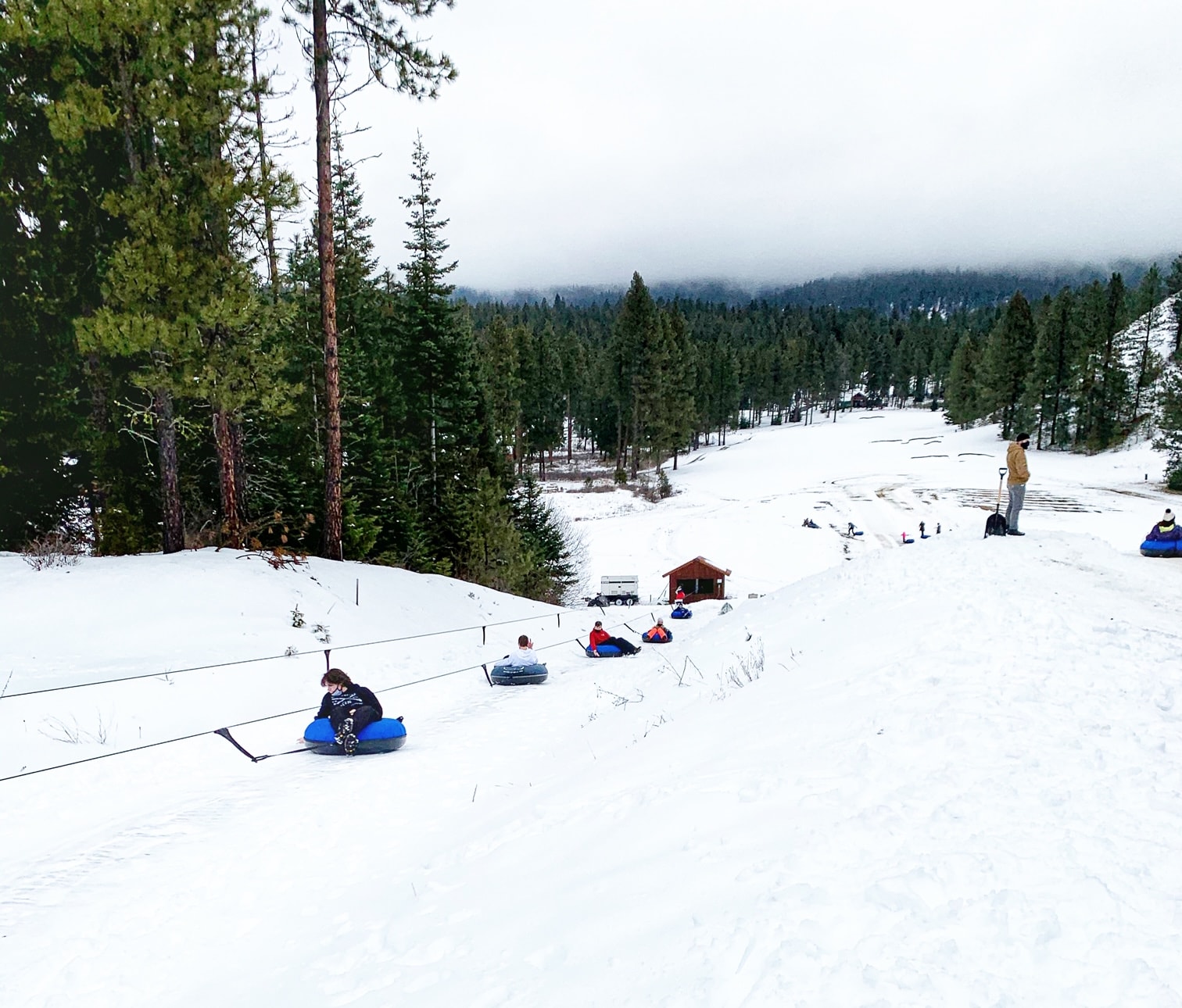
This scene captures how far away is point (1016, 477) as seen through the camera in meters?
14.1

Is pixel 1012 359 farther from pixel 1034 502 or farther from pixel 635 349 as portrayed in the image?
pixel 635 349

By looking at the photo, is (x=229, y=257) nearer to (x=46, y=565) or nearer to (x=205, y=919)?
(x=46, y=565)

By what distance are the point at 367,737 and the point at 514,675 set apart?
200 inches

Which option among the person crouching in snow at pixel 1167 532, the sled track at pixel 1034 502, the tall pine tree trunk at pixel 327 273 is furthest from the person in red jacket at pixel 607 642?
the sled track at pixel 1034 502

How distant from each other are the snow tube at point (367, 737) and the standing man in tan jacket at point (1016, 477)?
1304 centimetres

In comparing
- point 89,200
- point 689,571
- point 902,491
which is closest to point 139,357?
point 89,200

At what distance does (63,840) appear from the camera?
21.7ft

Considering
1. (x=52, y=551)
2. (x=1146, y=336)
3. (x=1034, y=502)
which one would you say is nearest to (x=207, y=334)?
(x=52, y=551)

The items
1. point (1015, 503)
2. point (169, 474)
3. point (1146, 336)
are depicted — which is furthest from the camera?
point (1146, 336)

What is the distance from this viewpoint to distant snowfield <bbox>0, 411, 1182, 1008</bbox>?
3127mm

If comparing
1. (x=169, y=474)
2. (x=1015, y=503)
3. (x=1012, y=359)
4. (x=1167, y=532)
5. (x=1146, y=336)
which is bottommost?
(x=1167, y=532)

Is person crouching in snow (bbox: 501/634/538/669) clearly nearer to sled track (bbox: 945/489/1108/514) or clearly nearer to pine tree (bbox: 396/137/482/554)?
pine tree (bbox: 396/137/482/554)

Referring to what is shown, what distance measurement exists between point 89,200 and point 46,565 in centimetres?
791

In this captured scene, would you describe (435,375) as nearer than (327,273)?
No
